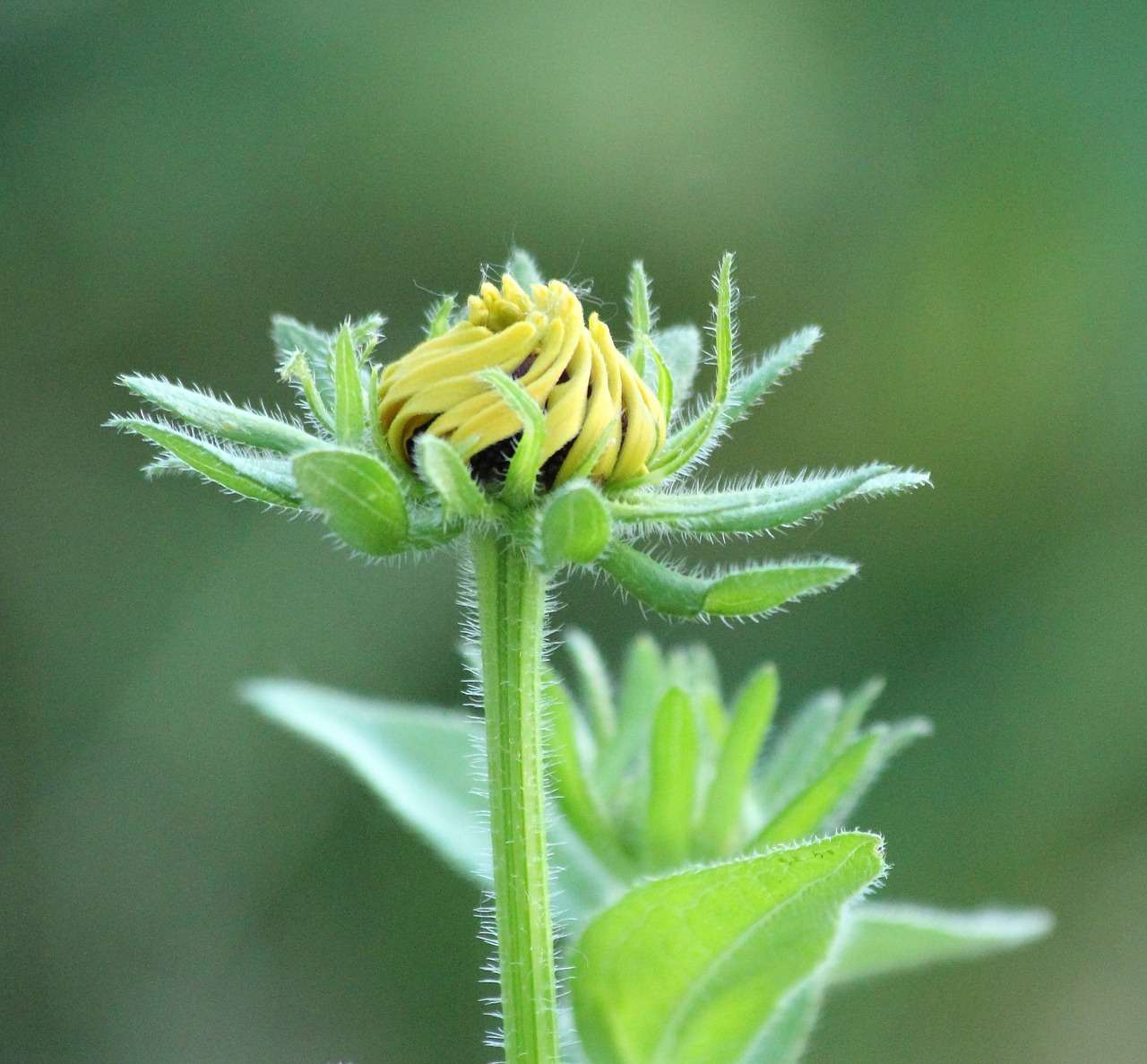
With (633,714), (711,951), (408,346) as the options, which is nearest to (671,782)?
(633,714)

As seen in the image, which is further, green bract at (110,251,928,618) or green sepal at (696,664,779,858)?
green sepal at (696,664,779,858)

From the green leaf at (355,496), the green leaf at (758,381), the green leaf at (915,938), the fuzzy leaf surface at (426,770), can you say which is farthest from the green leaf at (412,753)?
the green leaf at (355,496)

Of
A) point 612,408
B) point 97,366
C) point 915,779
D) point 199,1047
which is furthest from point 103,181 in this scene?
point 612,408

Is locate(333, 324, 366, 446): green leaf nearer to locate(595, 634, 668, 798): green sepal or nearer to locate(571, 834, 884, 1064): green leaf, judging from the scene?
locate(571, 834, 884, 1064): green leaf

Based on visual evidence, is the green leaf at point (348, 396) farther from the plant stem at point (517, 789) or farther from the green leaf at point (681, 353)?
the green leaf at point (681, 353)

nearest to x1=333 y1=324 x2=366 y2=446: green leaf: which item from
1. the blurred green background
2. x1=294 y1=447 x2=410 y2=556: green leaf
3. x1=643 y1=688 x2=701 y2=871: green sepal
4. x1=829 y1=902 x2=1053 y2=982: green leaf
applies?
x1=294 y1=447 x2=410 y2=556: green leaf

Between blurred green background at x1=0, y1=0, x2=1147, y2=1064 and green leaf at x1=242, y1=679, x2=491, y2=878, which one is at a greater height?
blurred green background at x1=0, y1=0, x2=1147, y2=1064
